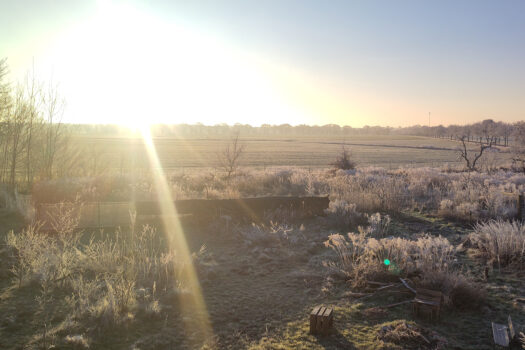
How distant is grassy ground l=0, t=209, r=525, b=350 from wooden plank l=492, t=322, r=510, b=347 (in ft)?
0.32

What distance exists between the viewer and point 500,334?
3576 millimetres

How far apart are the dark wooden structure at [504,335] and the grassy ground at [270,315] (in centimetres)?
10

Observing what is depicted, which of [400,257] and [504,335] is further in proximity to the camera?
[400,257]

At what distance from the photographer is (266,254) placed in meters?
6.56

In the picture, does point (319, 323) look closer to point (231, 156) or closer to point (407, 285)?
point (407, 285)

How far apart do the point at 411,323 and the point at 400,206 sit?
7.24m

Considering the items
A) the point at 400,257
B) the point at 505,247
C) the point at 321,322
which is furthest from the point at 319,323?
the point at 505,247

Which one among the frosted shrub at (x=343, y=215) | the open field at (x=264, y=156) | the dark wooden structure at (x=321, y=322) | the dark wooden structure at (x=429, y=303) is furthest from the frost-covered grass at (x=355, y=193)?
the open field at (x=264, y=156)

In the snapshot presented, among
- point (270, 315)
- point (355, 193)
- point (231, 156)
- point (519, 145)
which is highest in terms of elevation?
point (519, 145)

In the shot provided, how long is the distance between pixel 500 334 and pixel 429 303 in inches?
26.5

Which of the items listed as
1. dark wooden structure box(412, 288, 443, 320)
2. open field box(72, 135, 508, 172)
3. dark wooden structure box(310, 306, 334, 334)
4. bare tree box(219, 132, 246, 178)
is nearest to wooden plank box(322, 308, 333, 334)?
dark wooden structure box(310, 306, 334, 334)

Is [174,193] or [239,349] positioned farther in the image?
[174,193]

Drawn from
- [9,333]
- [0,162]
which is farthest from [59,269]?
[0,162]

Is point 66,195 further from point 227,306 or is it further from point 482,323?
point 482,323
